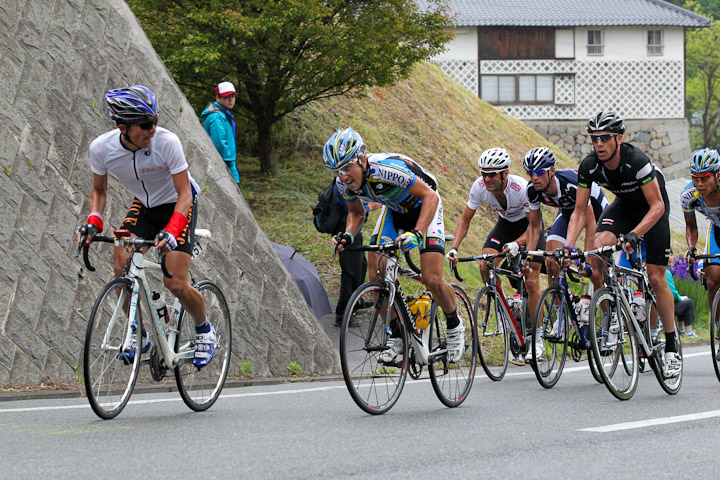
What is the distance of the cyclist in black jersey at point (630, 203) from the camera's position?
8406mm

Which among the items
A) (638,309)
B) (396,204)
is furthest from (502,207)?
(396,204)

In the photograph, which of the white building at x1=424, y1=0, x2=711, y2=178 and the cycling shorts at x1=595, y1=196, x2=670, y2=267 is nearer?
the cycling shorts at x1=595, y1=196, x2=670, y2=267

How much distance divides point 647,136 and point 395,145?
2952cm

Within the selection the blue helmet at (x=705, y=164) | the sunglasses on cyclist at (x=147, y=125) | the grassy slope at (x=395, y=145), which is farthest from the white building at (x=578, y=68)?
the sunglasses on cyclist at (x=147, y=125)

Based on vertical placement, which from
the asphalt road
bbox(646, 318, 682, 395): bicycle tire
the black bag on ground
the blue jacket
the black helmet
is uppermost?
the blue jacket

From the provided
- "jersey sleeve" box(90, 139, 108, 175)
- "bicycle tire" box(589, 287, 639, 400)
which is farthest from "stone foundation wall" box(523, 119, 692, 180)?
"jersey sleeve" box(90, 139, 108, 175)

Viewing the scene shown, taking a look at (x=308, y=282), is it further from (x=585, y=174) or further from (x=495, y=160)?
(x=585, y=174)

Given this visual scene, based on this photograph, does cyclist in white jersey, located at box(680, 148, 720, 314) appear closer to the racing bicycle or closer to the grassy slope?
the racing bicycle

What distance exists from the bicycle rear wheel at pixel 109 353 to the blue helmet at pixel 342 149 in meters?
1.69

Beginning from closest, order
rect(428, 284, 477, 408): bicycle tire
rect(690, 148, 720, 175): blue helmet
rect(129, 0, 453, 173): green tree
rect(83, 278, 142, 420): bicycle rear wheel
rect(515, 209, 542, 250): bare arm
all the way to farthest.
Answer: rect(83, 278, 142, 420): bicycle rear wheel, rect(428, 284, 477, 408): bicycle tire, rect(690, 148, 720, 175): blue helmet, rect(515, 209, 542, 250): bare arm, rect(129, 0, 453, 173): green tree

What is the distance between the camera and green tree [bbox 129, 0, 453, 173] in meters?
13.9

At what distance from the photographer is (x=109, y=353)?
21.0ft

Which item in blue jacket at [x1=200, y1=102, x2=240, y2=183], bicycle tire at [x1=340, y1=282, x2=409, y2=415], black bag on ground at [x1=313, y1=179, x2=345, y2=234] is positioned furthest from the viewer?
blue jacket at [x1=200, y1=102, x2=240, y2=183]

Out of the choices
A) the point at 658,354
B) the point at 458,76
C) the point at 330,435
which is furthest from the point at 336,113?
the point at 458,76
